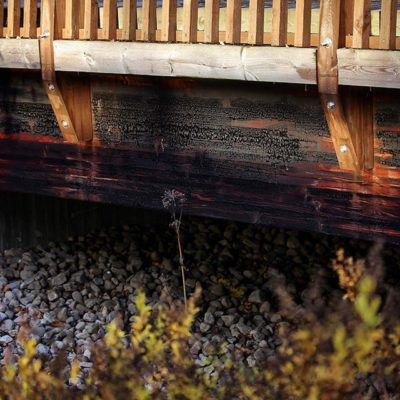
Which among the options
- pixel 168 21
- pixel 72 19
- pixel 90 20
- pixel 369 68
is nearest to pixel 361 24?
pixel 369 68

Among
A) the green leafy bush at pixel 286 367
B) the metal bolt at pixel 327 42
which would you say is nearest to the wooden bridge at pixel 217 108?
the metal bolt at pixel 327 42

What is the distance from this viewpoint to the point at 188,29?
579 centimetres

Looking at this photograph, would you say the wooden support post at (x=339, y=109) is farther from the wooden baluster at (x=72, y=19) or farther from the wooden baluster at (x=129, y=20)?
the wooden baluster at (x=72, y=19)

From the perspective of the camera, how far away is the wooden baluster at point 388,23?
498cm

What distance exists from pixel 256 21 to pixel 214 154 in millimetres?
1112

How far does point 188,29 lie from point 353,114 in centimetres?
119

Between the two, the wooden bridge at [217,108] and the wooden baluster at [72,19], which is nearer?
the wooden bridge at [217,108]

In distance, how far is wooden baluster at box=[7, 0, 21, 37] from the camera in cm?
675

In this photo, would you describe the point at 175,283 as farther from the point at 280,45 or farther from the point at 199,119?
the point at 280,45

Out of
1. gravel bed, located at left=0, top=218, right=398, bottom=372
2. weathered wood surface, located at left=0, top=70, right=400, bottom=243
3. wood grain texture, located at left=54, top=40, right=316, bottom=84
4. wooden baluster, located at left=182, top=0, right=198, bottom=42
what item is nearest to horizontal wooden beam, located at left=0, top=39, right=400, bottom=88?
wood grain texture, located at left=54, top=40, right=316, bottom=84

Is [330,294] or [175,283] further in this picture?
[175,283]

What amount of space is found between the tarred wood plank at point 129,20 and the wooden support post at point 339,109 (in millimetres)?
1458

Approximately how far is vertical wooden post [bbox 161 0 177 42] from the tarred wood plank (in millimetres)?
272

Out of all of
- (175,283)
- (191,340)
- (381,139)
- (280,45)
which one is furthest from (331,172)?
(175,283)
